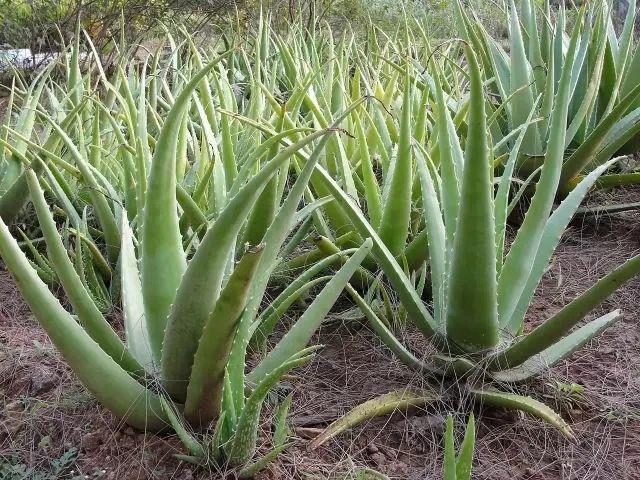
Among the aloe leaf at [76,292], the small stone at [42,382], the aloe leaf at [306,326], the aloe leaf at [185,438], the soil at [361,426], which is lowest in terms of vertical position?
the soil at [361,426]

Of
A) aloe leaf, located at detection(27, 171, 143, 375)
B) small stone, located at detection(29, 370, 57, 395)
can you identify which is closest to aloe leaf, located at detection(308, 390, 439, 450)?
aloe leaf, located at detection(27, 171, 143, 375)

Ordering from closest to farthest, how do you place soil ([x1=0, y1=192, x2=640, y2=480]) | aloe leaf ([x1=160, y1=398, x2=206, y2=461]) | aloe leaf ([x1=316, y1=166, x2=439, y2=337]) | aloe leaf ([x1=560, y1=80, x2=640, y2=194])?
aloe leaf ([x1=160, y1=398, x2=206, y2=461]) < soil ([x1=0, y1=192, x2=640, y2=480]) < aloe leaf ([x1=316, y1=166, x2=439, y2=337]) < aloe leaf ([x1=560, y1=80, x2=640, y2=194])

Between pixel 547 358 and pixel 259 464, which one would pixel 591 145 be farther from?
pixel 259 464

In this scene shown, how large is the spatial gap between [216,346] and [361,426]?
409 mm

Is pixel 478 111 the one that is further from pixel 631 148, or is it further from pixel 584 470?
pixel 631 148

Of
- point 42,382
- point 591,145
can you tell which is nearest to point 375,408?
point 42,382

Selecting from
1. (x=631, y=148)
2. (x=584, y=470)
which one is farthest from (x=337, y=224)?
(x=631, y=148)

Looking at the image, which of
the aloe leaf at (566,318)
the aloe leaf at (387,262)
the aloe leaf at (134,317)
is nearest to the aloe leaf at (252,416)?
the aloe leaf at (134,317)

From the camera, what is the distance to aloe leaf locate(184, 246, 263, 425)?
0.89 metres

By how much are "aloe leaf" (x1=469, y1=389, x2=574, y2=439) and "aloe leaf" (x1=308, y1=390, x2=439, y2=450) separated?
96 millimetres

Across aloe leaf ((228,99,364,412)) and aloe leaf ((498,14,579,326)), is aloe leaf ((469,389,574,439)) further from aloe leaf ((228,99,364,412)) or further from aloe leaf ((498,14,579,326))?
aloe leaf ((228,99,364,412))

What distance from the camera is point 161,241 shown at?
1059 millimetres

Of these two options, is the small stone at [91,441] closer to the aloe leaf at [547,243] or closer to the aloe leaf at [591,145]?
the aloe leaf at [547,243]

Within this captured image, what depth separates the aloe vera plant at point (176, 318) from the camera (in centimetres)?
94
